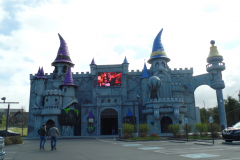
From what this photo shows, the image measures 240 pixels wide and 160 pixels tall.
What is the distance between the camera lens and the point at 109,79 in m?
43.3

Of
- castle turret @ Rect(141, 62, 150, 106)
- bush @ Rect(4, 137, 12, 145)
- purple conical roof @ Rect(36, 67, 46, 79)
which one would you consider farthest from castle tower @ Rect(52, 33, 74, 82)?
bush @ Rect(4, 137, 12, 145)

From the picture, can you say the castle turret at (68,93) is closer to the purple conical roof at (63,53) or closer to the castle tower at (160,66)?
the purple conical roof at (63,53)

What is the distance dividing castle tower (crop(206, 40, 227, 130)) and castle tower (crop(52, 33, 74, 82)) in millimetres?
29593

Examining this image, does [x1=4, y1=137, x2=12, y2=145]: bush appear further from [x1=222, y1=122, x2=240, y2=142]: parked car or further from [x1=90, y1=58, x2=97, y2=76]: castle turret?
[x1=90, y1=58, x2=97, y2=76]: castle turret

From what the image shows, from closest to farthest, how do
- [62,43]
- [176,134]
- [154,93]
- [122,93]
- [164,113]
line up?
[176,134] → [164,113] → [154,93] → [122,93] → [62,43]

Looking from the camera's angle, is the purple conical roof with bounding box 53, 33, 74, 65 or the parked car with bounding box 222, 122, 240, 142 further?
the purple conical roof with bounding box 53, 33, 74, 65

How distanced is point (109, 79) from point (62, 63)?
11.2 m

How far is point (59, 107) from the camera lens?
3791 cm

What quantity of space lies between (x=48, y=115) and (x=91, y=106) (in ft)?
27.1

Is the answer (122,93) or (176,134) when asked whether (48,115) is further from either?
(176,134)

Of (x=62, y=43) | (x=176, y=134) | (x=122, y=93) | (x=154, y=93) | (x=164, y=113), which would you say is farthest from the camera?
(x=62, y=43)

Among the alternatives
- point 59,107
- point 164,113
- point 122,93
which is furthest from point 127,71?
point 59,107

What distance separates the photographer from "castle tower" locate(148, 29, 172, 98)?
134 feet

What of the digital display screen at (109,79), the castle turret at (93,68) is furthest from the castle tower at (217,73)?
the castle turret at (93,68)
